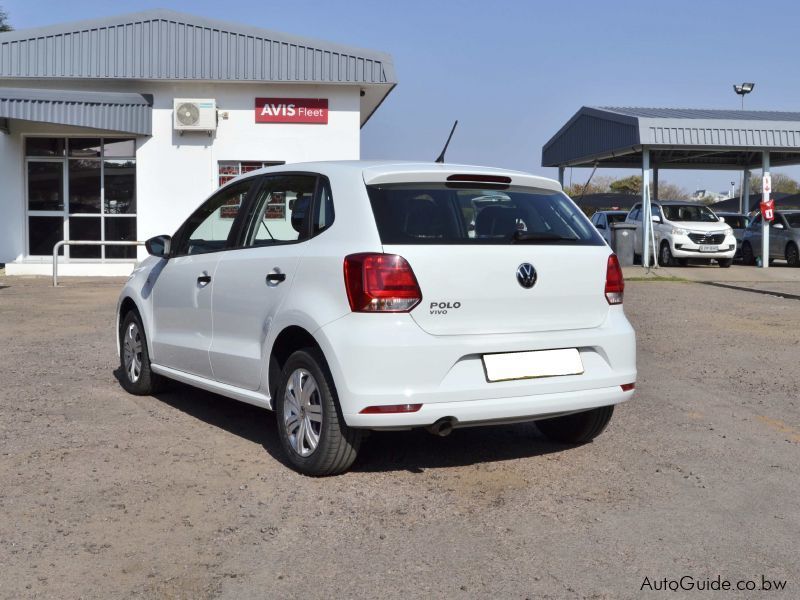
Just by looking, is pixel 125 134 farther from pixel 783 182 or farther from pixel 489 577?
pixel 783 182

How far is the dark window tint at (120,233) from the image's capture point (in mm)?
21656

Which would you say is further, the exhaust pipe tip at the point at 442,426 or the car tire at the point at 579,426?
the car tire at the point at 579,426

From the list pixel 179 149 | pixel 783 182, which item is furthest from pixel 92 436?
pixel 783 182

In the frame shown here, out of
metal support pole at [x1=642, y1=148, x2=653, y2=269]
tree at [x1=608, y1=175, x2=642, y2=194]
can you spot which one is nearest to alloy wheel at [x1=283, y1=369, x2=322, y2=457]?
metal support pole at [x1=642, y1=148, x2=653, y2=269]

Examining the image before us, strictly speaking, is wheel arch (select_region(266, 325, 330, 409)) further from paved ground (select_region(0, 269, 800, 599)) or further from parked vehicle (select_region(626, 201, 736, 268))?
parked vehicle (select_region(626, 201, 736, 268))

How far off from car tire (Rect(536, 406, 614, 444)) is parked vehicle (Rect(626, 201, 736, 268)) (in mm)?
19424

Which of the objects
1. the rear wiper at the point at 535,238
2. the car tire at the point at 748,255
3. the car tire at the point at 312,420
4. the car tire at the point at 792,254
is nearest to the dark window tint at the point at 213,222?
the car tire at the point at 312,420

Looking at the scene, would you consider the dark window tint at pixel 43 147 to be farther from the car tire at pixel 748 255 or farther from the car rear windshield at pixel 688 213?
the car tire at pixel 748 255

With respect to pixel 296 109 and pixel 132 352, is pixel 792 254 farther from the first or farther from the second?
pixel 132 352

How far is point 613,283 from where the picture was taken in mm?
5383

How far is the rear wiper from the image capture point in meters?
5.08

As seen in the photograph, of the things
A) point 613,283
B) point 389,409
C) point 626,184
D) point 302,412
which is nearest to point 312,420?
point 302,412

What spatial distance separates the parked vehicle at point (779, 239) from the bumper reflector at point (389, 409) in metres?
24.0

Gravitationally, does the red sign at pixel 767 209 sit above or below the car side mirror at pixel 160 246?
above
